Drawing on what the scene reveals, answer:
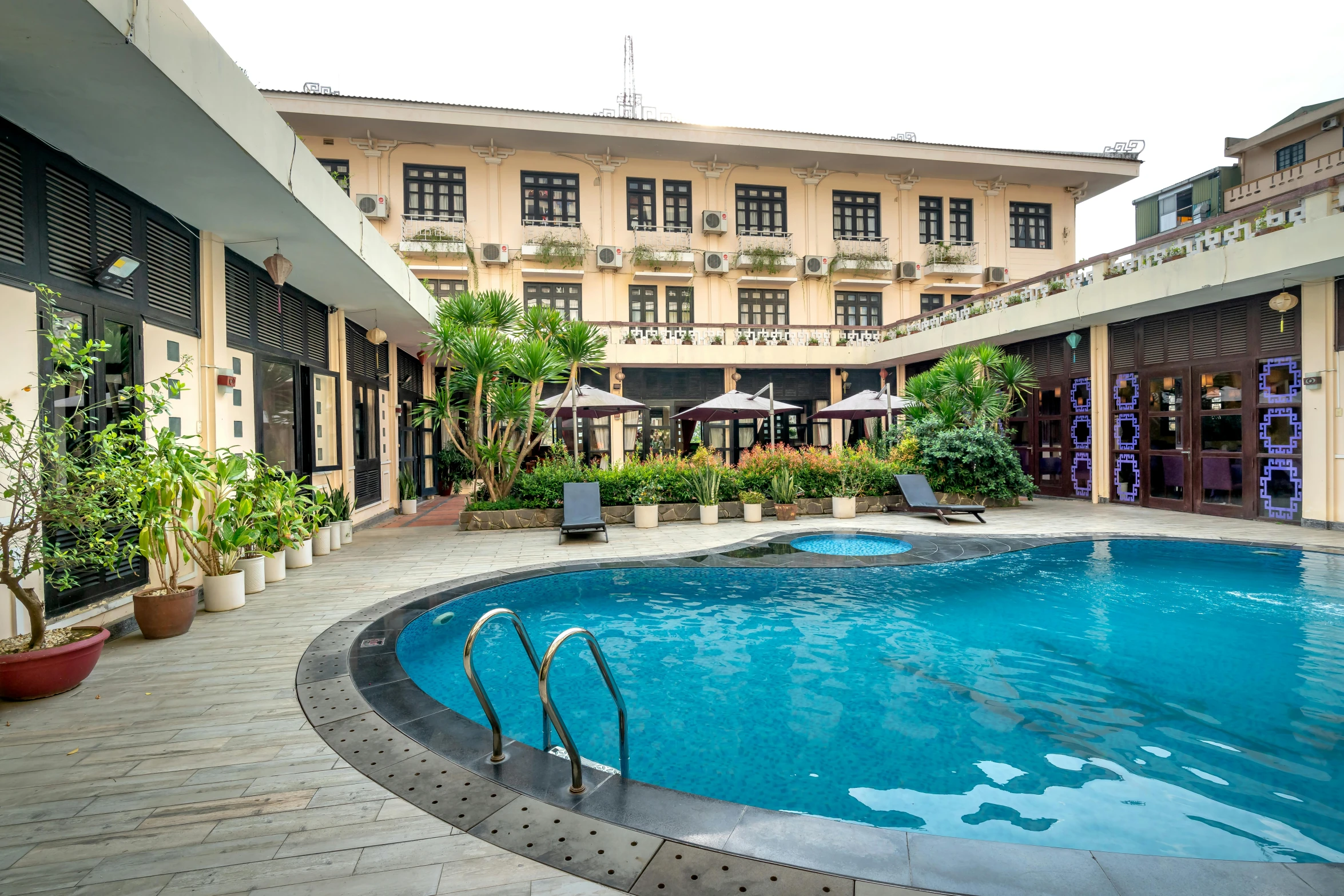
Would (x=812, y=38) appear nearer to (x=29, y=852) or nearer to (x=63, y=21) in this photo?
(x=63, y=21)

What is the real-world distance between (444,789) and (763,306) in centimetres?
1940

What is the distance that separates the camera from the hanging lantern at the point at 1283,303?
9359mm

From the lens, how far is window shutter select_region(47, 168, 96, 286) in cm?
458

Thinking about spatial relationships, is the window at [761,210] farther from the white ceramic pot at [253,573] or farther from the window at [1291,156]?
the white ceramic pot at [253,573]

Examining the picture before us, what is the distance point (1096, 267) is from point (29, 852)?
48.5ft

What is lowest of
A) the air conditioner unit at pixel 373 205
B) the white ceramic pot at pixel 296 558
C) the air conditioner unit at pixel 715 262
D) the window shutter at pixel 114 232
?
the white ceramic pot at pixel 296 558

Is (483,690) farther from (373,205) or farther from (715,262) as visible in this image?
(373,205)

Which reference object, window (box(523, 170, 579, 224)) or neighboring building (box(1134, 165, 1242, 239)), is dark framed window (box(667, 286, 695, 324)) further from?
neighboring building (box(1134, 165, 1242, 239))

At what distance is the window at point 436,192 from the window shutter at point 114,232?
14.2m

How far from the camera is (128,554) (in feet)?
16.3

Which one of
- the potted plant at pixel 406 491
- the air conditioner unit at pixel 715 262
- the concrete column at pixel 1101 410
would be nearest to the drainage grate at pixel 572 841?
the potted plant at pixel 406 491

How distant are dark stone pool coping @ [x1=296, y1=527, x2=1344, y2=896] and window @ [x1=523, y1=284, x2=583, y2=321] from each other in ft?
55.7

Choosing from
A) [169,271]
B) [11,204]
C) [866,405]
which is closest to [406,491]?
[169,271]

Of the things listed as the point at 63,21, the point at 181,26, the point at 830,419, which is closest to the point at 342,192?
the point at 181,26
